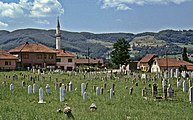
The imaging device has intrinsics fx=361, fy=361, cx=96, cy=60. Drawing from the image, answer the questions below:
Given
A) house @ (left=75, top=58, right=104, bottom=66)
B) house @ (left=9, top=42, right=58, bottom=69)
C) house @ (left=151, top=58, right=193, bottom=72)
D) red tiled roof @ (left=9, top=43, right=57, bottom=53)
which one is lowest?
house @ (left=75, top=58, right=104, bottom=66)

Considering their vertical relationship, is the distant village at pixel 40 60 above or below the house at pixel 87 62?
above

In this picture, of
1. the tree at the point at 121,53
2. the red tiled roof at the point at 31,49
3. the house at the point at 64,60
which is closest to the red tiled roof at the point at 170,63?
the tree at the point at 121,53

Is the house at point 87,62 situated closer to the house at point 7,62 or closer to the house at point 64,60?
the house at point 64,60

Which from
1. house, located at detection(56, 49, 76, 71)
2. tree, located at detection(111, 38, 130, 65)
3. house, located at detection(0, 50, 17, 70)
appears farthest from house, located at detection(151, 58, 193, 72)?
house, located at detection(0, 50, 17, 70)

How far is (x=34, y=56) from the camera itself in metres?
78.1

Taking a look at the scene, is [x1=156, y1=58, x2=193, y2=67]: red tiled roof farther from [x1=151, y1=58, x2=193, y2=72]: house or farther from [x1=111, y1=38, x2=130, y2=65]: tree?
[x1=111, y1=38, x2=130, y2=65]: tree

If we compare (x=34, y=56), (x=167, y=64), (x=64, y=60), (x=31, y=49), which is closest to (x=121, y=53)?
(x=167, y=64)

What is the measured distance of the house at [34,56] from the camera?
7681 centimetres

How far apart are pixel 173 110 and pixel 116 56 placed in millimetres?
68036

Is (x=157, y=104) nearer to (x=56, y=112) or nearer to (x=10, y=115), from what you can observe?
(x=56, y=112)

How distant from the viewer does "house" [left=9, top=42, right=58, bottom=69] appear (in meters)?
76.8

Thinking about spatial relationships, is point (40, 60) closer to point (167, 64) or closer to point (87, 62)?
point (167, 64)

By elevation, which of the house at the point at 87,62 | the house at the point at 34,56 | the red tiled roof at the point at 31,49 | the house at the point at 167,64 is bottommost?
the house at the point at 87,62

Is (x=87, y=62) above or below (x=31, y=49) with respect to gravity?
below
